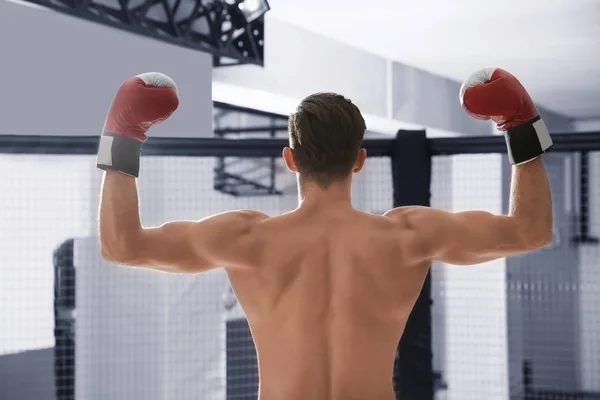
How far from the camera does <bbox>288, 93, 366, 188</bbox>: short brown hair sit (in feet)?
3.99

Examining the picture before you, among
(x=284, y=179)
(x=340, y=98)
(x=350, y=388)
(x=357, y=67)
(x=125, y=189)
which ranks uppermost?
(x=357, y=67)

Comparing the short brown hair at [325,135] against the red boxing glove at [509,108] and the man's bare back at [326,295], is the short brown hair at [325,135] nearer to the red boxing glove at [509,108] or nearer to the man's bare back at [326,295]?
the man's bare back at [326,295]

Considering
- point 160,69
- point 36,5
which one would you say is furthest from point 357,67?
point 36,5

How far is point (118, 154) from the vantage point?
1228 millimetres

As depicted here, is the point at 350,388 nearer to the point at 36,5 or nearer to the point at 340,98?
the point at 340,98

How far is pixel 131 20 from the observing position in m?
4.72

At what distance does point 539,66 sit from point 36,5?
5588 millimetres

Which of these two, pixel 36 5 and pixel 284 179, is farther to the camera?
pixel 284 179

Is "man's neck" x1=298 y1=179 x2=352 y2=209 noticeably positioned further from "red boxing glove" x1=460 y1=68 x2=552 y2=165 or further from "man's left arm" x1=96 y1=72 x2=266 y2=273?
"red boxing glove" x1=460 y1=68 x2=552 y2=165

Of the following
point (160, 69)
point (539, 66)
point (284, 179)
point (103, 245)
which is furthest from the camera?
point (284, 179)

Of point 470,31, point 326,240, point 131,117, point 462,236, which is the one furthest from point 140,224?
point 470,31

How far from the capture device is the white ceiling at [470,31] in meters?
5.90

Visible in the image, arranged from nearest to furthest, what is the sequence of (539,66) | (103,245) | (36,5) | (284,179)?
(103,245), (36,5), (539,66), (284,179)

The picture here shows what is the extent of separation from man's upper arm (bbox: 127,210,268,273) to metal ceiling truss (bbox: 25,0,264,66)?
3.41 meters
